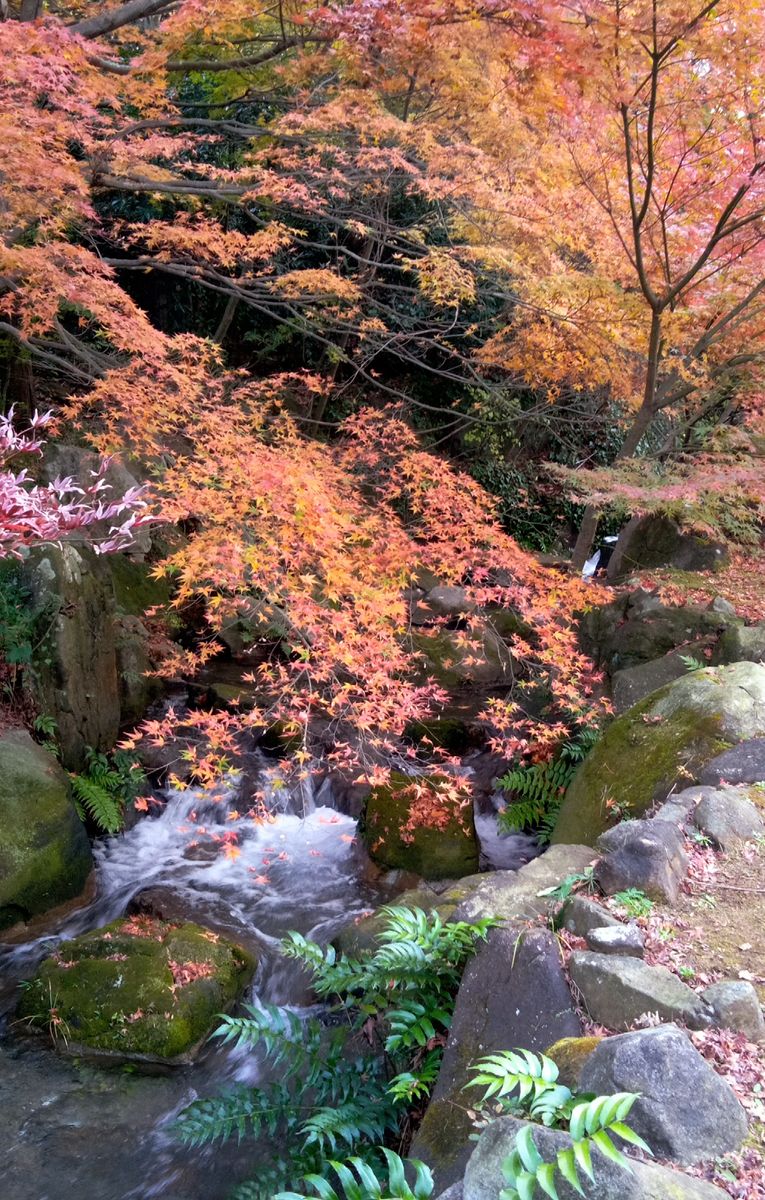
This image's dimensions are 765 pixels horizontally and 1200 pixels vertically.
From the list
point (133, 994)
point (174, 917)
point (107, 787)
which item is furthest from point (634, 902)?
point (107, 787)

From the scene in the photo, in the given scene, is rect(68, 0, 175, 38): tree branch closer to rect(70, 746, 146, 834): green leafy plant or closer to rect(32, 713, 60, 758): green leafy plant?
rect(32, 713, 60, 758): green leafy plant

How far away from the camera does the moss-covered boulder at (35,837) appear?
5.58m

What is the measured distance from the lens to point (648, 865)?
11.5ft

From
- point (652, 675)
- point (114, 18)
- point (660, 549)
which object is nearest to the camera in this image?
point (114, 18)

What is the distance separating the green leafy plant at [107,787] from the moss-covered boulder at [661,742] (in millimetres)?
3896

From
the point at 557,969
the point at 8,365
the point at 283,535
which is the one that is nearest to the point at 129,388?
the point at 283,535

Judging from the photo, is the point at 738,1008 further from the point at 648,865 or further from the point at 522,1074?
the point at 522,1074

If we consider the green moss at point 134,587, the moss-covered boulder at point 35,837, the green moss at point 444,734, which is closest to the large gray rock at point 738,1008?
the moss-covered boulder at point 35,837

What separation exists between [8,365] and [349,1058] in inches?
320

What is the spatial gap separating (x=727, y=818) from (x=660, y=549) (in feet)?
20.9

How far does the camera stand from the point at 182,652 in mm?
8641

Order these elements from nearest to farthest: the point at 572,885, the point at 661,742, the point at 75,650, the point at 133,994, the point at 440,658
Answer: the point at 572,885 → the point at 133,994 → the point at 661,742 → the point at 75,650 → the point at 440,658

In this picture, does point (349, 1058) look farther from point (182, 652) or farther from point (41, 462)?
point (41, 462)

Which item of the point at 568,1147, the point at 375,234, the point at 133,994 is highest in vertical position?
the point at 375,234
